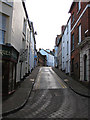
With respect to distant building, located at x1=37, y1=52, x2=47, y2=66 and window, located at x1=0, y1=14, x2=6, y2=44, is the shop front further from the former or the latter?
distant building, located at x1=37, y1=52, x2=47, y2=66

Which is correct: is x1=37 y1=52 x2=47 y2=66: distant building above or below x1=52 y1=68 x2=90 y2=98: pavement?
above

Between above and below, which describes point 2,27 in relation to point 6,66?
above

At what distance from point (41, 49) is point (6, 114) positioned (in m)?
69.4

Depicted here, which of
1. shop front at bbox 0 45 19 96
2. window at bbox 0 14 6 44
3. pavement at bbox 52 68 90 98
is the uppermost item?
window at bbox 0 14 6 44

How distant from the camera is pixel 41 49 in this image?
75.4 meters

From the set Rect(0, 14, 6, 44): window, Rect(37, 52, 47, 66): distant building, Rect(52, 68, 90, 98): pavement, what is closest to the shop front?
Rect(0, 14, 6, 44): window

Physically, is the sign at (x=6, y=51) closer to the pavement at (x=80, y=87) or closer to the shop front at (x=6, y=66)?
the shop front at (x=6, y=66)

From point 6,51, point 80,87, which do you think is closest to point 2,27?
point 6,51

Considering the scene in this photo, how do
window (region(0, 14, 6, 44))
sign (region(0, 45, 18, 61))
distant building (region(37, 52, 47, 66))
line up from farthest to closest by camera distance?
distant building (region(37, 52, 47, 66)), window (region(0, 14, 6, 44)), sign (region(0, 45, 18, 61))

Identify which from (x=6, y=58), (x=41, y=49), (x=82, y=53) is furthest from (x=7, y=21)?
(x=41, y=49)

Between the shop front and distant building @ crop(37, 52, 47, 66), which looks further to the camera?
distant building @ crop(37, 52, 47, 66)

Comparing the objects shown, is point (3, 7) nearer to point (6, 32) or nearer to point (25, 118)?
point (6, 32)

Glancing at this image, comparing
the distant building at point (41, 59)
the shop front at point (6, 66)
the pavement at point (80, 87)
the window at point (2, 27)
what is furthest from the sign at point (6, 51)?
the distant building at point (41, 59)

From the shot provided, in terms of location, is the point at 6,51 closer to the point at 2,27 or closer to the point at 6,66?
the point at 6,66
